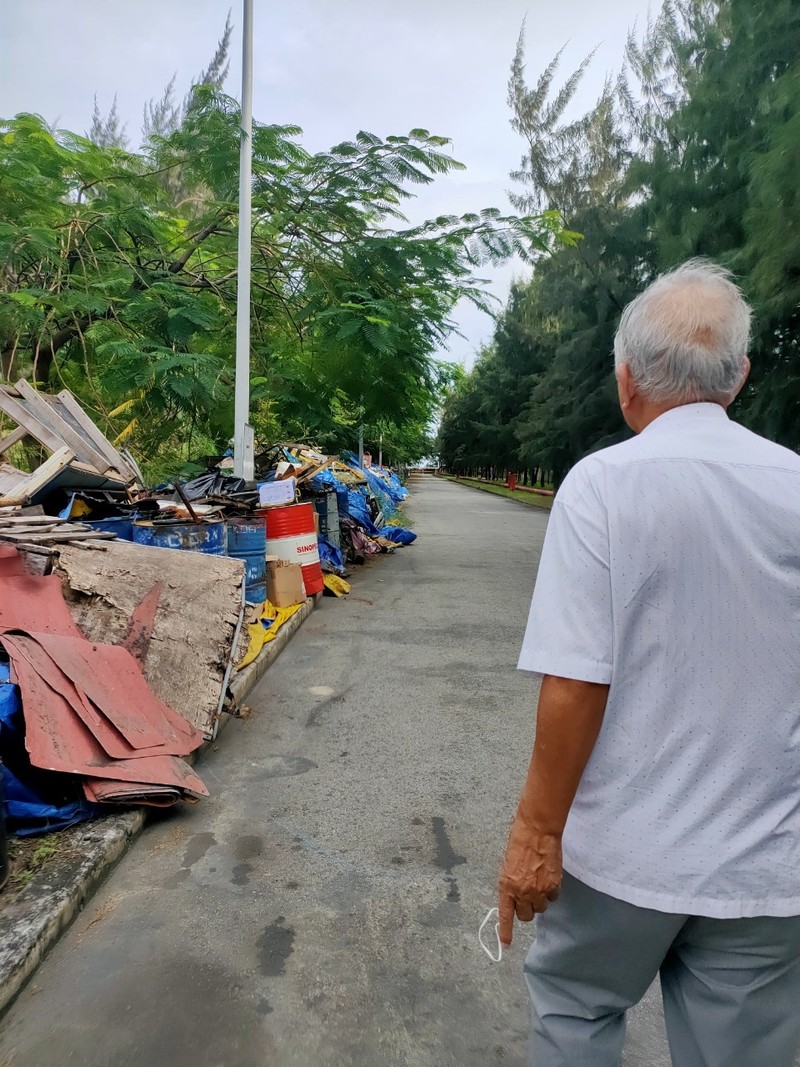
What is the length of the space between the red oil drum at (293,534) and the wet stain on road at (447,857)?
16.6 feet

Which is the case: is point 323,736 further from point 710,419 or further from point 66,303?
point 66,303

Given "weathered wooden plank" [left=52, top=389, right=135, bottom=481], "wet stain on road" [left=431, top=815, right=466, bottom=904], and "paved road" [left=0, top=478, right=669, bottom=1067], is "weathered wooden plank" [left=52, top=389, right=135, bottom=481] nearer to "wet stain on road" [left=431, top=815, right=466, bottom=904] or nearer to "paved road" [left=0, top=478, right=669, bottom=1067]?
"paved road" [left=0, top=478, right=669, bottom=1067]

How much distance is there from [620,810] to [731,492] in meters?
0.65

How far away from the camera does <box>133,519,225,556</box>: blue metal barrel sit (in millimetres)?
6652

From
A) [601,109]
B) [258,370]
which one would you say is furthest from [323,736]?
[601,109]

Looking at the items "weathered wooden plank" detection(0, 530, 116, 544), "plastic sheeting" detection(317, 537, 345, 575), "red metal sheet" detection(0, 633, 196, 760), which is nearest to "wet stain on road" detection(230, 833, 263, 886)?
"red metal sheet" detection(0, 633, 196, 760)

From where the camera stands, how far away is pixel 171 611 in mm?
4941

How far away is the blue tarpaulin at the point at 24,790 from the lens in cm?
337

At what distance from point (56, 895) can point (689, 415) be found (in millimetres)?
2842

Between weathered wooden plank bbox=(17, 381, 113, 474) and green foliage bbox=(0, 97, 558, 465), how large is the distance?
2.41 feet

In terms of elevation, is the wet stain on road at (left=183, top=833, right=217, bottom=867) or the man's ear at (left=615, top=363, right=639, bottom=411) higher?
the man's ear at (left=615, top=363, right=639, bottom=411)

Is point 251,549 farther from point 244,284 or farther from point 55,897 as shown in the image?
point 55,897

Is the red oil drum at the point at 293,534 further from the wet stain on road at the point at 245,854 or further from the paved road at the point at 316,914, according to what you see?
the wet stain on road at the point at 245,854

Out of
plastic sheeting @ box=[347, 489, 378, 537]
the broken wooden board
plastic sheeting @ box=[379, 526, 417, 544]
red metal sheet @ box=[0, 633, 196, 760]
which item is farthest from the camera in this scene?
plastic sheeting @ box=[379, 526, 417, 544]
